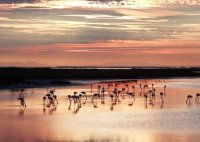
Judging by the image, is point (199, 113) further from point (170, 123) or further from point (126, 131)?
point (126, 131)

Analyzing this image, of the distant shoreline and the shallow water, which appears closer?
the shallow water

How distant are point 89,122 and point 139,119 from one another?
2417 millimetres

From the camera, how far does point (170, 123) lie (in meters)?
23.5

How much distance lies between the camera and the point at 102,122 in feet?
78.2

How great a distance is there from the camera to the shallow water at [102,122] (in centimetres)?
1962

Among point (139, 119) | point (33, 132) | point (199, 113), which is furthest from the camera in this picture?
point (199, 113)

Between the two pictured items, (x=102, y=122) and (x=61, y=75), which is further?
(x=61, y=75)

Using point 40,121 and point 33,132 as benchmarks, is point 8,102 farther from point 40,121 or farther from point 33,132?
point 33,132

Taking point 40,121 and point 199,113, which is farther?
point 199,113

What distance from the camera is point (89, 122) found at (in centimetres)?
2383

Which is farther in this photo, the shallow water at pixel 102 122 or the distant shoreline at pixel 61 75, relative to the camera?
the distant shoreline at pixel 61 75

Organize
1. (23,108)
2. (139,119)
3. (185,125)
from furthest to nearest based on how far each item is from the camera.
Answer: (23,108) < (139,119) < (185,125)

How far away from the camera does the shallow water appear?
19625mm

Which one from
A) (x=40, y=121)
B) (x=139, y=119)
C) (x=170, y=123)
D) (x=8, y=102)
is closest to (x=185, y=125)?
(x=170, y=123)
